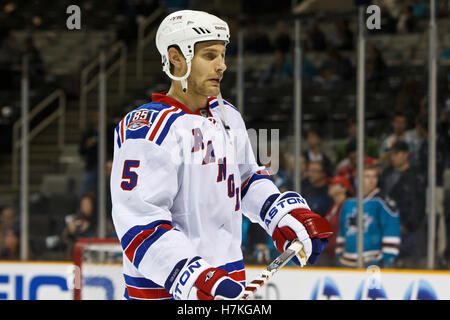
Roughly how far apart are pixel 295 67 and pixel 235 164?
2628mm

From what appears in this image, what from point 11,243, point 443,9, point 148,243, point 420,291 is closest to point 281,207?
point 148,243

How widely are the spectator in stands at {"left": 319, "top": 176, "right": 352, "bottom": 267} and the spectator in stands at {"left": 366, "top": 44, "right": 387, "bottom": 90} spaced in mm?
543

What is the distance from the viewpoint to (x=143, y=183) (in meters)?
2.07

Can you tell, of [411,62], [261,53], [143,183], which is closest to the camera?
[143,183]

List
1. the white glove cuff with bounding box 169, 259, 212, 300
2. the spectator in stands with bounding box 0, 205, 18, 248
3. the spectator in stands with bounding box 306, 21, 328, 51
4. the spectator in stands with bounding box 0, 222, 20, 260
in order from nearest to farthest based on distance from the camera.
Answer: the white glove cuff with bounding box 169, 259, 212, 300 < the spectator in stands with bounding box 306, 21, 328, 51 < the spectator in stands with bounding box 0, 222, 20, 260 < the spectator in stands with bounding box 0, 205, 18, 248

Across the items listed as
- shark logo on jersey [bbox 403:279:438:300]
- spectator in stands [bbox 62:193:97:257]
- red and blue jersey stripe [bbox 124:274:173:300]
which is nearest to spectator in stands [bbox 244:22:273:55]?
spectator in stands [bbox 62:193:97:257]

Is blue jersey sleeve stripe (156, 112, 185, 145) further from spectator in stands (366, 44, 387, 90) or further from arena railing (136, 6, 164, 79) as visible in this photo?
arena railing (136, 6, 164, 79)

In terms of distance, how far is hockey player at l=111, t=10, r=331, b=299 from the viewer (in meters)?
2.03

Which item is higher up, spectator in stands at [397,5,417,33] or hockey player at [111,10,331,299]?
spectator in stands at [397,5,417,33]

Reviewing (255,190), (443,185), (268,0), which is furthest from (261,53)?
(255,190)

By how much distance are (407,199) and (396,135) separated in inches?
15.4

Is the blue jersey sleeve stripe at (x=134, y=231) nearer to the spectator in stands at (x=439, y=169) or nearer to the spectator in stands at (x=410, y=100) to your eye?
the spectator in stands at (x=439, y=169)

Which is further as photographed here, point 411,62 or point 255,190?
point 411,62

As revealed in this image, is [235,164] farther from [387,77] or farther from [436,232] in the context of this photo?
[387,77]
